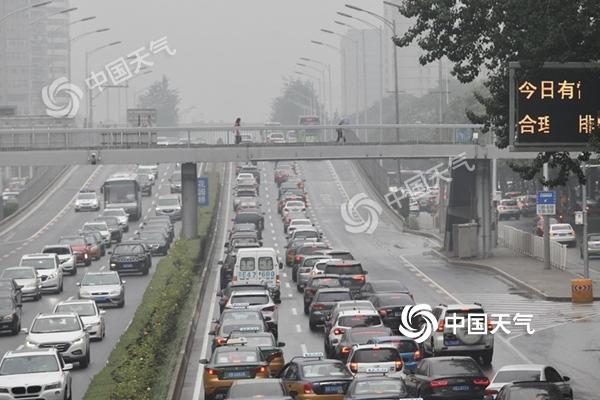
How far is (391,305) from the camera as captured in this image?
45344 millimetres

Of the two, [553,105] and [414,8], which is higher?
[414,8]

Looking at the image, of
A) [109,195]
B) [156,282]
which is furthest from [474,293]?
[109,195]

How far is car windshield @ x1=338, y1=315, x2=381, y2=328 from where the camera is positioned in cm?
4022

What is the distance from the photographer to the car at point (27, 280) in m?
58.1

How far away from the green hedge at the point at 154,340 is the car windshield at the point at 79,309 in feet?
4.12

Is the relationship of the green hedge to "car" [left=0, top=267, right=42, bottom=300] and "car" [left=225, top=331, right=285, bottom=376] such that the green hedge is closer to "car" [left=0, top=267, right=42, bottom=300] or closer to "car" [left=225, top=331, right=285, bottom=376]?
"car" [left=225, top=331, right=285, bottom=376]

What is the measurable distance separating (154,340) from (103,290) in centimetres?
1952

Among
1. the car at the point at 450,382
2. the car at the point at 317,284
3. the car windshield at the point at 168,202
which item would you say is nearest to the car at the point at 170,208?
the car windshield at the point at 168,202

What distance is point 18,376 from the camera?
107 feet

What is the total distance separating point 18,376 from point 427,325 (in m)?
11.8

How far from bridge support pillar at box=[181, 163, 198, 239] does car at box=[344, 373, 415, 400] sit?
4890 centimetres

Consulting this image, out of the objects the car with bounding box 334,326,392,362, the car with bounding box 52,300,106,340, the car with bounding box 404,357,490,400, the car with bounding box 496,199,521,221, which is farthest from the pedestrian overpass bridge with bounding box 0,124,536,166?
the car with bounding box 404,357,490,400

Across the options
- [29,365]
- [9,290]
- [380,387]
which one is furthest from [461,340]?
[9,290]

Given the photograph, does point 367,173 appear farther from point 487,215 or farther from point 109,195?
point 487,215
